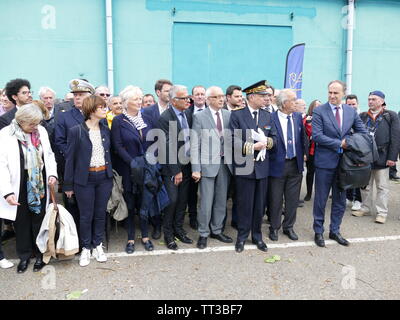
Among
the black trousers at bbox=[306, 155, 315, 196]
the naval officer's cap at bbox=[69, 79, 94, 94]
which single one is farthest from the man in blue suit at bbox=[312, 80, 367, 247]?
the naval officer's cap at bbox=[69, 79, 94, 94]

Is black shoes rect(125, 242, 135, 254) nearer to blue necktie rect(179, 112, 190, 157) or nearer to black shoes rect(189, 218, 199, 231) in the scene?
black shoes rect(189, 218, 199, 231)

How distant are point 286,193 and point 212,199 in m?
1.11

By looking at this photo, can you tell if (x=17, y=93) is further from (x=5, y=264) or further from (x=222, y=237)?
(x=222, y=237)

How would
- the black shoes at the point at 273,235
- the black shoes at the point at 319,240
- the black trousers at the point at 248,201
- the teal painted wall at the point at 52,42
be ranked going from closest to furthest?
the black trousers at the point at 248,201 < the black shoes at the point at 319,240 < the black shoes at the point at 273,235 < the teal painted wall at the point at 52,42

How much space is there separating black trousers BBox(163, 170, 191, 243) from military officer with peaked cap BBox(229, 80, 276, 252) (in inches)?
30.3

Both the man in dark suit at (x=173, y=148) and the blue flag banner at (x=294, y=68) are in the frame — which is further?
the blue flag banner at (x=294, y=68)

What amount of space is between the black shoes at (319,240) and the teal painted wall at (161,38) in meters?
7.56

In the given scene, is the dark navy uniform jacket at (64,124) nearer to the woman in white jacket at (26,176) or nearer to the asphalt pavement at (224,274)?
the woman in white jacket at (26,176)

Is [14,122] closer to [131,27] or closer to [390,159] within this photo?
[390,159]

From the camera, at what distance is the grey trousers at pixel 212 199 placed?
4492 mm

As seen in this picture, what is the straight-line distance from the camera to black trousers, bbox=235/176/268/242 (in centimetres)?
443

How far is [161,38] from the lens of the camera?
10.7 meters

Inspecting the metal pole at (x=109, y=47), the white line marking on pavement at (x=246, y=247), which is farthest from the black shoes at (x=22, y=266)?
the metal pole at (x=109, y=47)
